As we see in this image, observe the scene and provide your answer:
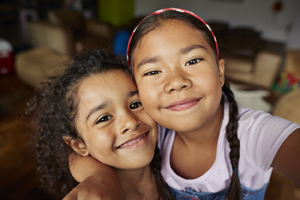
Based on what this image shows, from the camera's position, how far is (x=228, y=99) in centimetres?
91

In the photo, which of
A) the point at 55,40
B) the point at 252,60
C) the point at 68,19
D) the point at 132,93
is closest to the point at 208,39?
the point at 132,93

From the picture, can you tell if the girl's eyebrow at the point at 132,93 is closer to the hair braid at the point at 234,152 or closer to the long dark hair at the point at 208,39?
the long dark hair at the point at 208,39

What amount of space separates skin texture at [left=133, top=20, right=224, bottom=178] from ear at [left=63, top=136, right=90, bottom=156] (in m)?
0.29

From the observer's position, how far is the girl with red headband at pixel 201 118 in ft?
2.32

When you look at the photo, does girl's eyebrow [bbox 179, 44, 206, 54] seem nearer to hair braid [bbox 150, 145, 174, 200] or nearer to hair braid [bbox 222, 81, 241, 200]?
hair braid [bbox 222, 81, 241, 200]

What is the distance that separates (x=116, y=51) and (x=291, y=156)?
176 centimetres

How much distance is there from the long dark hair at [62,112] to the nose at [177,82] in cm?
22

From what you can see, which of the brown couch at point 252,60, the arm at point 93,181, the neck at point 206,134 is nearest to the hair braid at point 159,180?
the neck at point 206,134

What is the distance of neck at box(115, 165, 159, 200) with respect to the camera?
0.88 m

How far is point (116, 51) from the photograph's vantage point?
83.4 inches

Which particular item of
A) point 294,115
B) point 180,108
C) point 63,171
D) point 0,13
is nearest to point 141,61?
point 180,108

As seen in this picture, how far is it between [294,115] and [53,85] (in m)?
1.42

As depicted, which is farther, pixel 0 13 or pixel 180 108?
pixel 0 13

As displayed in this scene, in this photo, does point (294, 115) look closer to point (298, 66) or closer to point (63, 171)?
point (63, 171)
